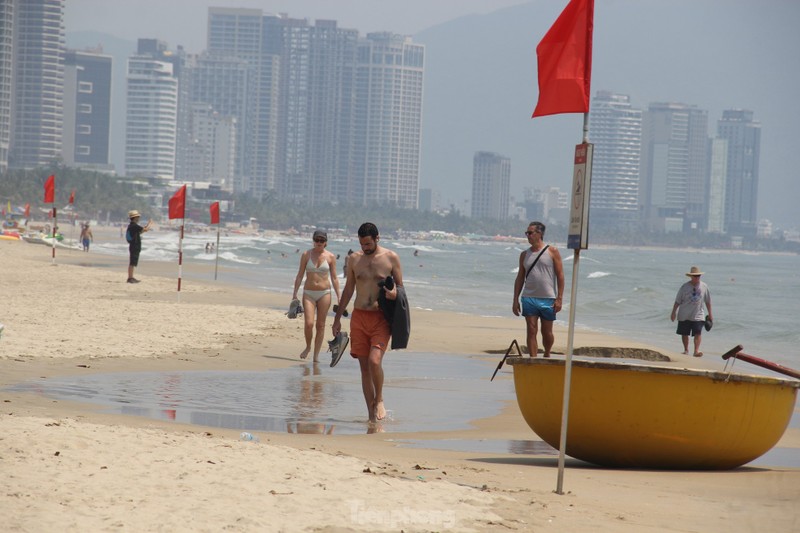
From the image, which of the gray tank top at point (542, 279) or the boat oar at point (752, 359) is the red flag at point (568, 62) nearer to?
the boat oar at point (752, 359)

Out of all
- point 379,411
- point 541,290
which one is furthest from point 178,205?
point 379,411

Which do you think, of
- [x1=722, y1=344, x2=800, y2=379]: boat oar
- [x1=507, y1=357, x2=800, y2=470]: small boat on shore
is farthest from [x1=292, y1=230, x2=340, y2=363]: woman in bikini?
[x1=722, y1=344, x2=800, y2=379]: boat oar

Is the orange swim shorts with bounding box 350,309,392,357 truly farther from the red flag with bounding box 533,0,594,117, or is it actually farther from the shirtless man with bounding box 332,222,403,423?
the red flag with bounding box 533,0,594,117

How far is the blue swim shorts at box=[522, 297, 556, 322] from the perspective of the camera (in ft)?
37.6

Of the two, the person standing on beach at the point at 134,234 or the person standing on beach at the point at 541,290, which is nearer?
the person standing on beach at the point at 541,290

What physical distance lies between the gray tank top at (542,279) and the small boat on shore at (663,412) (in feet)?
12.0

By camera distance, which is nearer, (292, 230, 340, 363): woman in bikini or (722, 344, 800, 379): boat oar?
(722, 344, 800, 379): boat oar

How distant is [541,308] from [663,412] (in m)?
4.08

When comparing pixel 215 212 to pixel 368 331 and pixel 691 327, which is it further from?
pixel 368 331

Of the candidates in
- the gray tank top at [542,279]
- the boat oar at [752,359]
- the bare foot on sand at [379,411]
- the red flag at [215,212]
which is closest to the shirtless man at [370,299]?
the bare foot on sand at [379,411]

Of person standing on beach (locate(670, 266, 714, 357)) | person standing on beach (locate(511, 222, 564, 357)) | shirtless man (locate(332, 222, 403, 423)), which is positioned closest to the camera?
shirtless man (locate(332, 222, 403, 423))

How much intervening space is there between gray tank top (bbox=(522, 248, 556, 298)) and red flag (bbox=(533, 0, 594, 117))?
14.7 ft

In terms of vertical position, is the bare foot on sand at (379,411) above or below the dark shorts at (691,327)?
below

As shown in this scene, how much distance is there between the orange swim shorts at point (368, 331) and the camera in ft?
30.5
